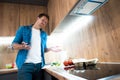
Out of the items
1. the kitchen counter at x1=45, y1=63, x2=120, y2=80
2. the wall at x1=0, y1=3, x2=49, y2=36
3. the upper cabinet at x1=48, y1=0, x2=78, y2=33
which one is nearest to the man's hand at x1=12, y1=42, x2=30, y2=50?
the upper cabinet at x1=48, y1=0, x2=78, y2=33

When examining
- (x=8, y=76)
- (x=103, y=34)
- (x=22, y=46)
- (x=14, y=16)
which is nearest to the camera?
(x=103, y=34)

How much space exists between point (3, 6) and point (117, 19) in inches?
80.6

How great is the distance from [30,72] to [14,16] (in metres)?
1.35

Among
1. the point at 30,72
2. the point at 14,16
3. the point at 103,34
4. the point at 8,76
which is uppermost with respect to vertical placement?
the point at 14,16

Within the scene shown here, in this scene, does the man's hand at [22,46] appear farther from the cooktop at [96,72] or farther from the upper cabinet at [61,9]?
the cooktop at [96,72]

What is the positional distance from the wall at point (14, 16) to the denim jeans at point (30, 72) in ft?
3.53

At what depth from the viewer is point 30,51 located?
143 cm

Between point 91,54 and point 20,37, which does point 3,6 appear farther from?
point 91,54

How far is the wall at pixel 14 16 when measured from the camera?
7.23ft

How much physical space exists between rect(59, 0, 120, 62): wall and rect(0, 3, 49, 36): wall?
1.18 meters

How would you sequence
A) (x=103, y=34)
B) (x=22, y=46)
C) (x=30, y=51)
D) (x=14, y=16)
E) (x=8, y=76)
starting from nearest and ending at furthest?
(x=103, y=34), (x=22, y=46), (x=30, y=51), (x=8, y=76), (x=14, y=16)

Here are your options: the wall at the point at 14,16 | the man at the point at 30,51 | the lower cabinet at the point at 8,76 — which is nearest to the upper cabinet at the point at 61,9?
the man at the point at 30,51

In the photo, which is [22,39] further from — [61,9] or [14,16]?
[14,16]

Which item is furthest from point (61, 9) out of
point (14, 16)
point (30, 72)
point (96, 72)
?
point (14, 16)
